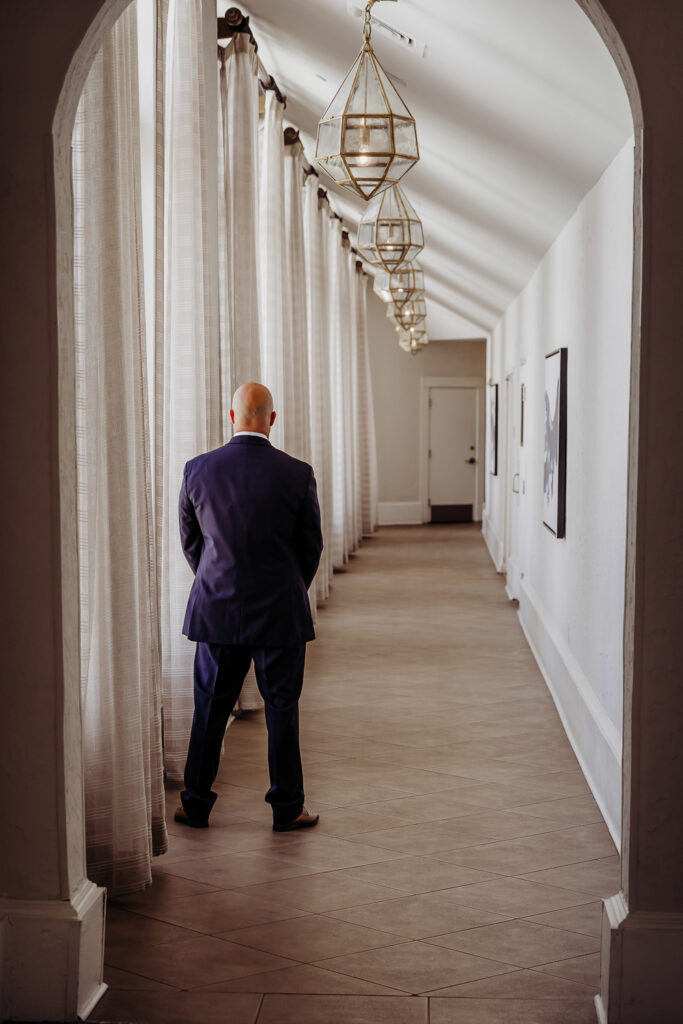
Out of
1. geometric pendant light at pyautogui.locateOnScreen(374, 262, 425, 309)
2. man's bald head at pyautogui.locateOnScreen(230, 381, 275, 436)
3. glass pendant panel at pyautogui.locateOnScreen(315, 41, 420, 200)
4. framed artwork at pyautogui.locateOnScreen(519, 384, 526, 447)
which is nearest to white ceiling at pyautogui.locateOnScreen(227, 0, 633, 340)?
glass pendant panel at pyautogui.locateOnScreen(315, 41, 420, 200)

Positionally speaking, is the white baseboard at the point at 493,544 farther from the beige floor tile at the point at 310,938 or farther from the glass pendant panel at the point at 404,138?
the beige floor tile at the point at 310,938

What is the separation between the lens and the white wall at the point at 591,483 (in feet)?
14.4

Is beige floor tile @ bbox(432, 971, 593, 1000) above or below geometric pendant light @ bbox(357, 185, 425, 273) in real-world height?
below

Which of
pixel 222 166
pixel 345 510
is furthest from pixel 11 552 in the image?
pixel 345 510

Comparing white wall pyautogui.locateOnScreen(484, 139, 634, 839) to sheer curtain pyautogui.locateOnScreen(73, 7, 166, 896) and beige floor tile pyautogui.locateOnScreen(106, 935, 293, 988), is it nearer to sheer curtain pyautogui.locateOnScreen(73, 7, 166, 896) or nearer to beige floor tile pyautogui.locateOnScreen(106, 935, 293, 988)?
beige floor tile pyautogui.locateOnScreen(106, 935, 293, 988)

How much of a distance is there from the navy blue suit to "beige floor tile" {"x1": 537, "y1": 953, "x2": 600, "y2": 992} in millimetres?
1401

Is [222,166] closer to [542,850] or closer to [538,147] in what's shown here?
[538,147]

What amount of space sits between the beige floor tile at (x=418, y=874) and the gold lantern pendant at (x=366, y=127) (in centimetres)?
261

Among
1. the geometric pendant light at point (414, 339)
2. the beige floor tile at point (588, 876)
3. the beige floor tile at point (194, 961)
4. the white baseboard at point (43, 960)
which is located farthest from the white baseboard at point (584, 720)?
the geometric pendant light at point (414, 339)

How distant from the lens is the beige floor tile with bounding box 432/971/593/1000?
9.83ft

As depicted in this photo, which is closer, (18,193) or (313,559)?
(18,193)

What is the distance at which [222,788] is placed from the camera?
15.9 feet

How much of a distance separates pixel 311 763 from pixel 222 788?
563mm

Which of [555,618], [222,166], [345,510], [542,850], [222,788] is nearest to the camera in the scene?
[542,850]
